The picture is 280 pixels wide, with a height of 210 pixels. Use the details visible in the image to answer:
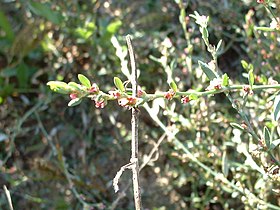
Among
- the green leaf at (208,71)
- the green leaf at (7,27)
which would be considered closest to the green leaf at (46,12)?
the green leaf at (7,27)

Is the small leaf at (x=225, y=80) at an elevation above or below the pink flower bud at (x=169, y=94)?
above

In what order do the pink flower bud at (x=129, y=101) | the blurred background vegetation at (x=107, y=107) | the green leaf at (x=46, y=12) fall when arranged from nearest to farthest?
1. the pink flower bud at (x=129, y=101)
2. the blurred background vegetation at (x=107, y=107)
3. the green leaf at (x=46, y=12)

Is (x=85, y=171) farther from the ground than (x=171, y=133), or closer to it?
closer to it

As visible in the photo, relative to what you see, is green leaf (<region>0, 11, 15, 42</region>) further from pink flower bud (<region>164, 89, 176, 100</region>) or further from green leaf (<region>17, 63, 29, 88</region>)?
pink flower bud (<region>164, 89, 176, 100</region>)

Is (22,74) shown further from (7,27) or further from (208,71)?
(208,71)

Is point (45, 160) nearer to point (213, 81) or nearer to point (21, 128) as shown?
point (21, 128)

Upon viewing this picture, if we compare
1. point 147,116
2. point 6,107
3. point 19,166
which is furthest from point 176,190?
point 6,107

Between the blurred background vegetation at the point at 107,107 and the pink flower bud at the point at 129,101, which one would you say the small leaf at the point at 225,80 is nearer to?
the pink flower bud at the point at 129,101

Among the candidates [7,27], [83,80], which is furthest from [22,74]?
[83,80]
